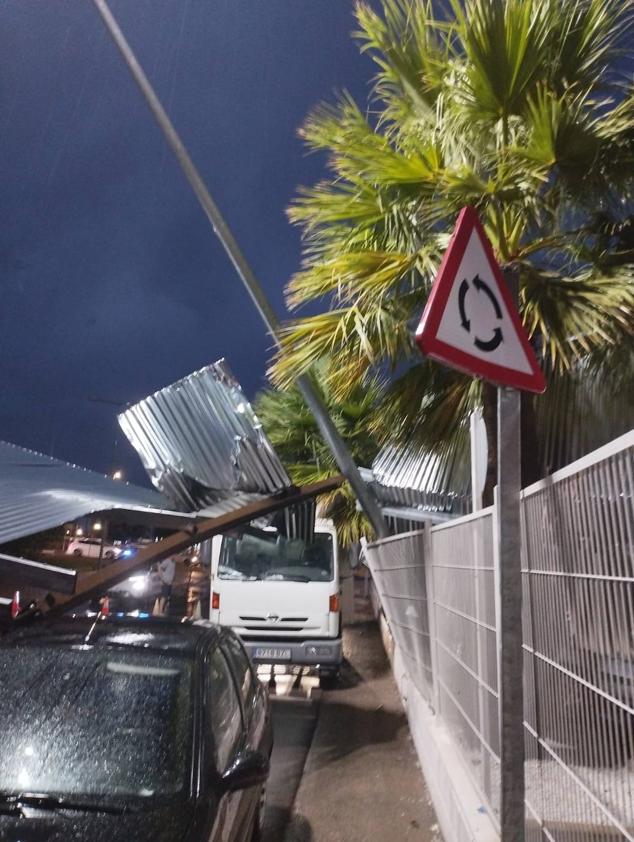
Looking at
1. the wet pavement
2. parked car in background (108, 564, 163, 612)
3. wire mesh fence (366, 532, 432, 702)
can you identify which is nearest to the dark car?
the wet pavement

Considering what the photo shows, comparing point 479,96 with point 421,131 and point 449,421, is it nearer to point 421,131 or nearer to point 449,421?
point 421,131

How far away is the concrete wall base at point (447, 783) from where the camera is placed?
13.3 ft

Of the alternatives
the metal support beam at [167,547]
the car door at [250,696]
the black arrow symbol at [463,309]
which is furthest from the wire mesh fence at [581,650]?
the metal support beam at [167,547]

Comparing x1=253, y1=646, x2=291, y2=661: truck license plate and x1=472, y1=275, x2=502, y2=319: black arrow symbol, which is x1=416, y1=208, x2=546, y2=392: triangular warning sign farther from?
x1=253, y1=646, x2=291, y2=661: truck license plate

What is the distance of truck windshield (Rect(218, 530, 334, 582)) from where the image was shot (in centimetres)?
1190

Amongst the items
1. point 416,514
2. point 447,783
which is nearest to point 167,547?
point 416,514

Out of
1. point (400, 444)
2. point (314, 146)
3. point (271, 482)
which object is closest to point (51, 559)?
point (271, 482)

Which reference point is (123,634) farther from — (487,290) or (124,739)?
(487,290)

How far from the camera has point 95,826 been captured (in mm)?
3025

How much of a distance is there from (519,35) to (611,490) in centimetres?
358

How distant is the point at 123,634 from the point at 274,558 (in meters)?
7.79

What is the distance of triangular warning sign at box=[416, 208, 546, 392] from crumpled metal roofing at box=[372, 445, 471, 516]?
3554 millimetres

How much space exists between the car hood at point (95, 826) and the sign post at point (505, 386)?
1349mm

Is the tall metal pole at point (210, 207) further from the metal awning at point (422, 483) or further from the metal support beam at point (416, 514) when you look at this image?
the metal support beam at point (416, 514)
